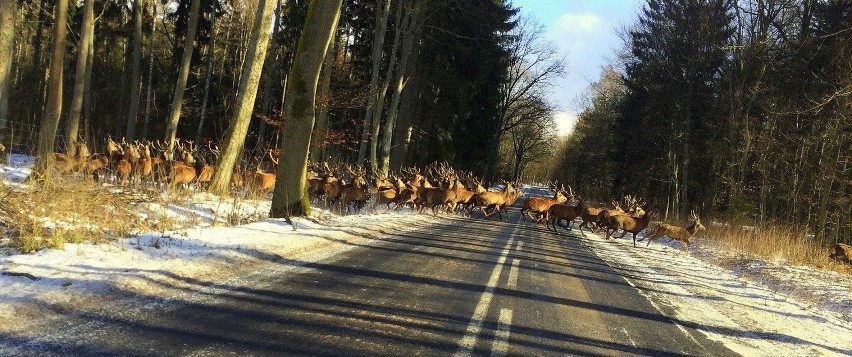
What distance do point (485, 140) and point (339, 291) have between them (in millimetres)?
40767

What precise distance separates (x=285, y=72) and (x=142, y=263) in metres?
32.2

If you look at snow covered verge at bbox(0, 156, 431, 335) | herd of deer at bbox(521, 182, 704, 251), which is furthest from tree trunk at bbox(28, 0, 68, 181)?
herd of deer at bbox(521, 182, 704, 251)

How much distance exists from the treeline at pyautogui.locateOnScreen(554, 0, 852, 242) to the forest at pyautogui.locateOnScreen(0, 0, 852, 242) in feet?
0.39

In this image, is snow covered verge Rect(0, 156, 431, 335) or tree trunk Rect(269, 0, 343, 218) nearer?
snow covered verge Rect(0, 156, 431, 335)

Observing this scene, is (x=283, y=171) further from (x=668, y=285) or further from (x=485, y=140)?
(x=485, y=140)

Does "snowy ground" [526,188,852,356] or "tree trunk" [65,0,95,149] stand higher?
"tree trunk" [65,0,95,149]

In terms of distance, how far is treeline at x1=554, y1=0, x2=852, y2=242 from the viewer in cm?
2070

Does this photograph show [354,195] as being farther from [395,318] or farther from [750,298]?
[395,318]

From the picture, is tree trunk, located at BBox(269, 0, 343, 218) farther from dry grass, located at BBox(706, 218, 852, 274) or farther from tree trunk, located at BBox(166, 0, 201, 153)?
dry grass, located at BBox(706, 218, 852, 274)

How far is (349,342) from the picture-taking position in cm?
444

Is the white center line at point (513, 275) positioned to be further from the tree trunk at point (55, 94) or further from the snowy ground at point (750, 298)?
the tree trunk at point (55, 94)

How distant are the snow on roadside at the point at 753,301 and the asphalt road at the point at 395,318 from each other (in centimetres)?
54

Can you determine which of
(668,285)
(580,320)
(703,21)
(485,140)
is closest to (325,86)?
(668,285)

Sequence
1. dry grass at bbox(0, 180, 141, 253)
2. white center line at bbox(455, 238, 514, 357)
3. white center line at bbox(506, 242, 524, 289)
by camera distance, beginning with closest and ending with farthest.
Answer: white center line at bbox(455, 238, 514, 357) → dry grass at bbox(0, 180, 141, 253) → white center line at bbox(506, 242, 524, 289)
